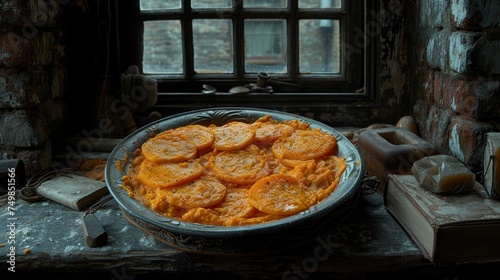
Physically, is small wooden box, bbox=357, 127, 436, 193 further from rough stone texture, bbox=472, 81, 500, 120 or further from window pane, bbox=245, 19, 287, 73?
window pane, bbox=245, 19, 287, 73

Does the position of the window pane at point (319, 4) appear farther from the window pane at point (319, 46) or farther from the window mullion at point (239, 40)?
the window mullion at point (239, 40)

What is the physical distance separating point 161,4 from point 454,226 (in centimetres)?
135

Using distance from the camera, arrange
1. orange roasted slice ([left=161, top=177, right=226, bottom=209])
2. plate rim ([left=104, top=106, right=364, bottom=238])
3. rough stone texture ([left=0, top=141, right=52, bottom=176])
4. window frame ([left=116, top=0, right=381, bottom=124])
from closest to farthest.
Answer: plate rim ([left=104, top=106, right=364, bottom=238]) → orange roasted slice ([left=161, top=177, right=226, bottom=209]) → rough stone texture ([left=0, top=141, right=52, bottom=176]) → window frame ([left=116, top=0, right=381, bottom=124])

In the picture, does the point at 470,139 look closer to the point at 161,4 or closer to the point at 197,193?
the point at 197,193

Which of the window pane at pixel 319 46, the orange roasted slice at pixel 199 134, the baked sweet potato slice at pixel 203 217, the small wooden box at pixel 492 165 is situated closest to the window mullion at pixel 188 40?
the window pane at pixel 319 46

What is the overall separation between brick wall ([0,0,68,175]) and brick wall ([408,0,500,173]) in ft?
3.96

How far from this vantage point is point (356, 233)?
1208 mm

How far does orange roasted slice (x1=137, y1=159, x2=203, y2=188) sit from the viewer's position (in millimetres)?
1170

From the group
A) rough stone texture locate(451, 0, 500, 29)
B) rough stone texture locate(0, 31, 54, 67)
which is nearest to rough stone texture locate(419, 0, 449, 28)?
rough stone texture locate(451, 0, 500, 29)

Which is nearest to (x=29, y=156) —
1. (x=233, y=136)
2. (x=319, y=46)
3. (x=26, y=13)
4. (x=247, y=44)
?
(x=26, y=13)

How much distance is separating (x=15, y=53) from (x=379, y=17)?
1202 mm

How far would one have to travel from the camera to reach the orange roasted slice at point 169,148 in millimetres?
1271

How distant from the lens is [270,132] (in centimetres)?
140

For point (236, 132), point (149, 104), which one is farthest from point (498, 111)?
point (149, 104)
